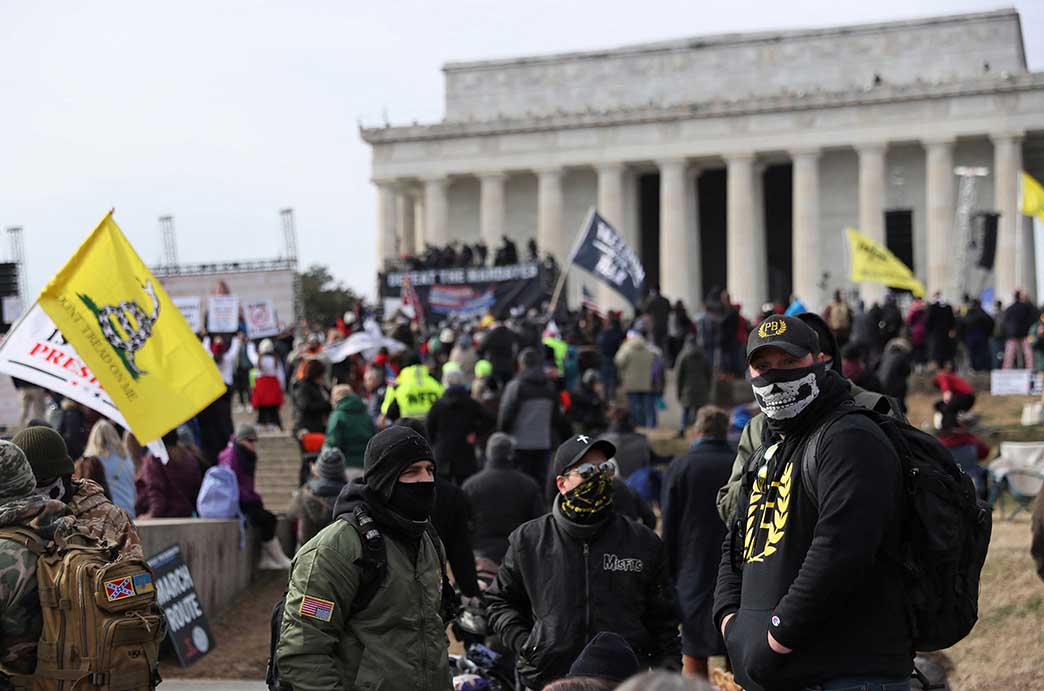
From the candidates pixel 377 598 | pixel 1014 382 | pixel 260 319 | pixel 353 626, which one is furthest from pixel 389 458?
pixel 260 319

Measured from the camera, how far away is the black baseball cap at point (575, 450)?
636 centimetres

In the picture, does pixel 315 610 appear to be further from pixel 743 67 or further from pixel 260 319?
pixel 743 67

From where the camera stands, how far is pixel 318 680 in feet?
16.5

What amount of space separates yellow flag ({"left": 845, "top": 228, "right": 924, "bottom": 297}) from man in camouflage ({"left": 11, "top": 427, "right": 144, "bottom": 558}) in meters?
21.6

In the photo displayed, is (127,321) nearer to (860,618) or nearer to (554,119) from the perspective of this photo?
(860,618)

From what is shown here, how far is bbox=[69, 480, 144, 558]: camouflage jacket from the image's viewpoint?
562 centimetres

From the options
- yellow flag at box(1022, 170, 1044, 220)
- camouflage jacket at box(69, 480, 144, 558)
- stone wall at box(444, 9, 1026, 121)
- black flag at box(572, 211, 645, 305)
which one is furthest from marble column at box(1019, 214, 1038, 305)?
camouflage jacket at box(69, 480, 144, 558)

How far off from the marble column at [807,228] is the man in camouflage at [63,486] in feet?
149

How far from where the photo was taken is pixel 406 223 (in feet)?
191

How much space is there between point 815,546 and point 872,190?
4693 cm

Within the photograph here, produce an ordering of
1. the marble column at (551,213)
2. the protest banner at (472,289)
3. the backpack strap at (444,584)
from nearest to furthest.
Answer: the backpack strap at (444,584), the protest banner at (472,289), the marble column at (551,213)

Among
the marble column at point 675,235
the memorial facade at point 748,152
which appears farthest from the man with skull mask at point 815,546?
the marble column at point 675,235

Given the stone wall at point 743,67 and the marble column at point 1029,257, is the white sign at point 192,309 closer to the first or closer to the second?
the stone wall at point 743,67

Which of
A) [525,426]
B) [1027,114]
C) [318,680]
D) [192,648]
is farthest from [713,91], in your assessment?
[318,680]
